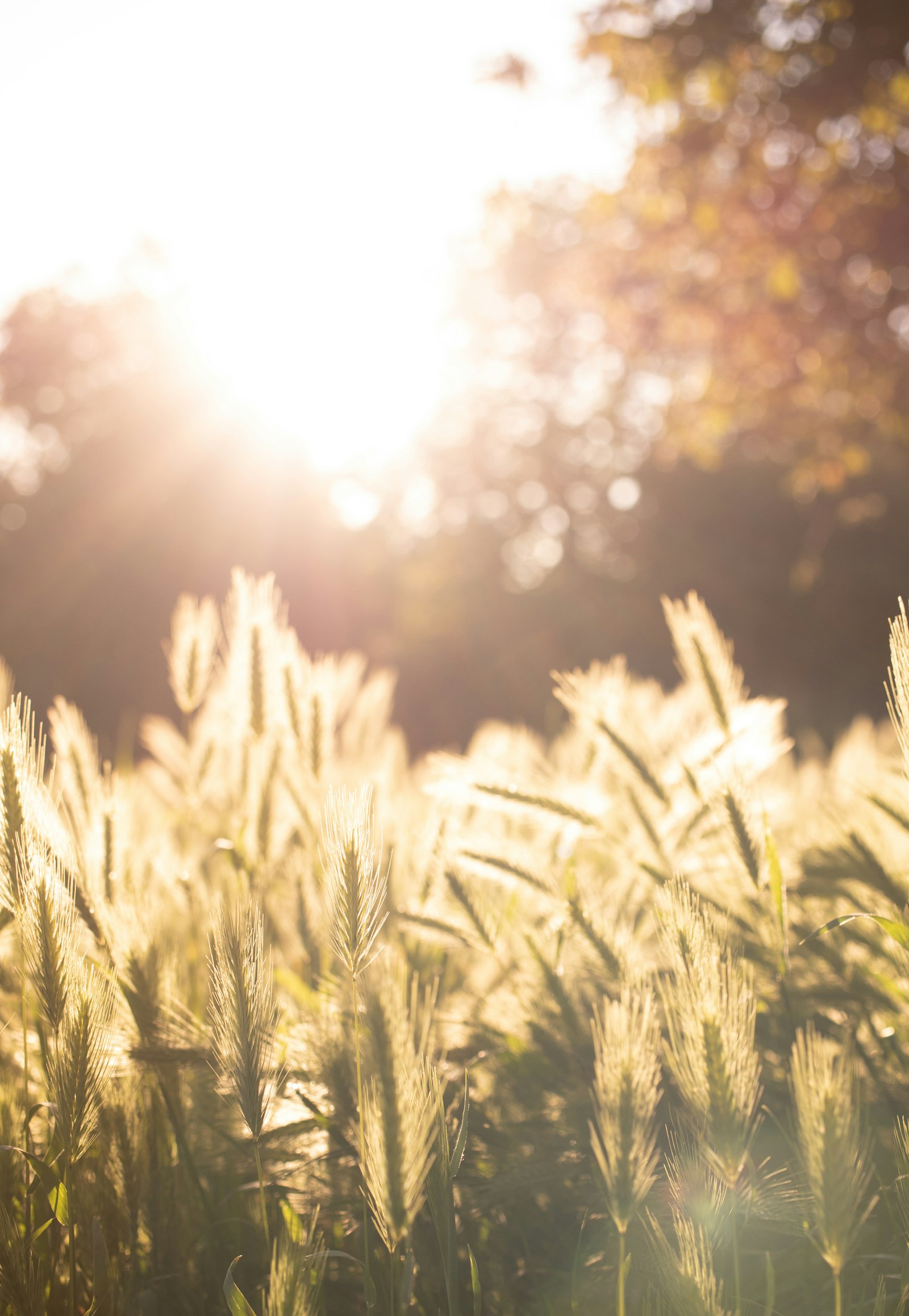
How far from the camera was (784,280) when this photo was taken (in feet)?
19.6

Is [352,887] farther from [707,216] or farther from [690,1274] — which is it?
[707,216]

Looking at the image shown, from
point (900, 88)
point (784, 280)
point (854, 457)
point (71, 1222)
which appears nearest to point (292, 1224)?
point (71, 1222)

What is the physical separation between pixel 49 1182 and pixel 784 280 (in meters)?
6.94

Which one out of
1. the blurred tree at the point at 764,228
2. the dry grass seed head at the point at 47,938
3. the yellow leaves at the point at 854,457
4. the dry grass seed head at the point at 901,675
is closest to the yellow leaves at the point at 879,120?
the blurred tree at the point at 764,228

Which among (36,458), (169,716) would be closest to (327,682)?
(169,716)

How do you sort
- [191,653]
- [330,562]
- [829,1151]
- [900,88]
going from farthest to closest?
1. [330,562]
2. [900,88]
3. [191,653]
4. [829,1151]

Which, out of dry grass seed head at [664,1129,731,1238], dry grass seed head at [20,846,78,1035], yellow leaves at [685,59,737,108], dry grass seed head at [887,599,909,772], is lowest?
dry grass seed head at [664,1129,731,1238]

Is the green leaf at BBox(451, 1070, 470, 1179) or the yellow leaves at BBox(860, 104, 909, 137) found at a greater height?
the yellow leaves at BBox(860, 104, 909, 137)

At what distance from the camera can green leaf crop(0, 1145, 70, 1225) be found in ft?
3.10

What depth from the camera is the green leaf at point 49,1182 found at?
3.10 feet

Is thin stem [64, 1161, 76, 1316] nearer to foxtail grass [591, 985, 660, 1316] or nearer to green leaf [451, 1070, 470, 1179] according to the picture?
green leaf [451, 1070, 470, 1179]

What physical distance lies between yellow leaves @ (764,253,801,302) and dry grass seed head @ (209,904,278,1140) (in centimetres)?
648

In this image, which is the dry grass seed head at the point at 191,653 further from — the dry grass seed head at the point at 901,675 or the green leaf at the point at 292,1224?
the dry grass seed head at the point at 901,675

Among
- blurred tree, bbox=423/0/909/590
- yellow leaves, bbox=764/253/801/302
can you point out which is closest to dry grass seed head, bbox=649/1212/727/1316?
blurred tree, bbox=423/0/909/590
